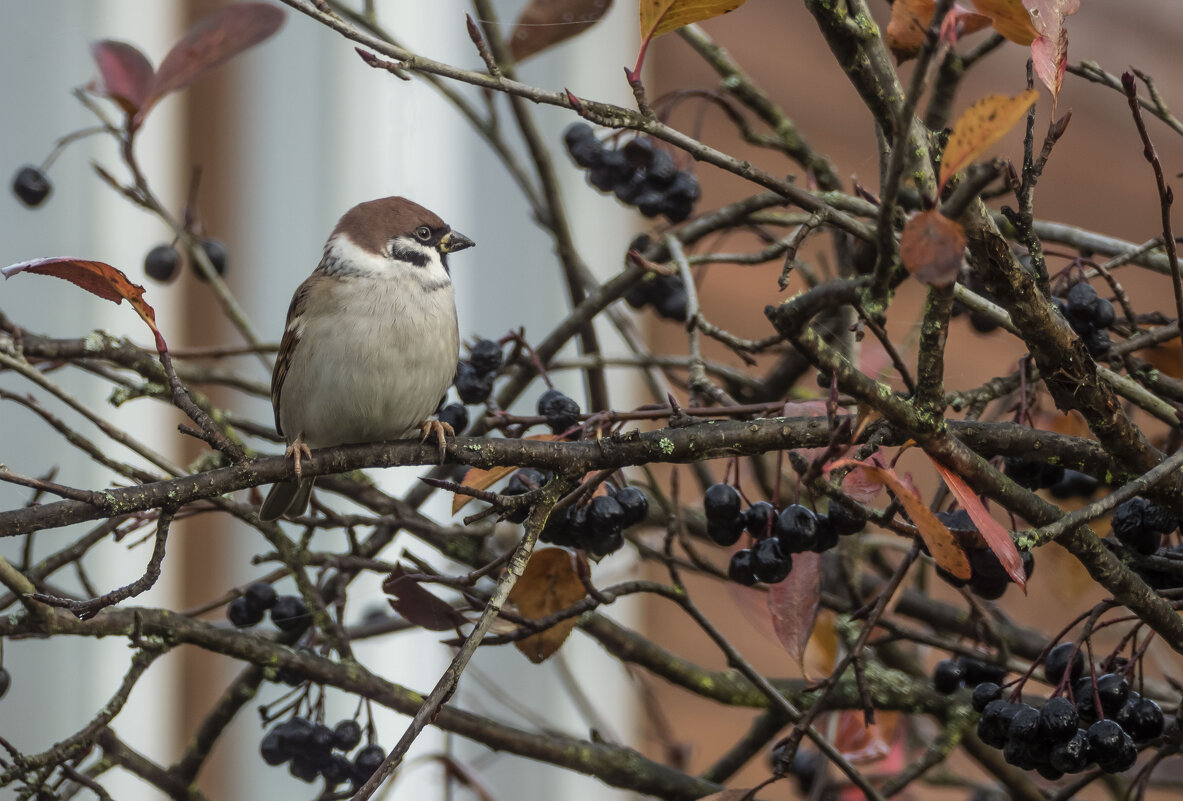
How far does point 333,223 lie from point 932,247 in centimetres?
379

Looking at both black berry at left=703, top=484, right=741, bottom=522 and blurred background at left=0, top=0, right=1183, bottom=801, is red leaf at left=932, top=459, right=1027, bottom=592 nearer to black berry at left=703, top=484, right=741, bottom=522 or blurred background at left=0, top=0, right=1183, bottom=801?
black berry at left=703, top=484, right=741, bottom=522

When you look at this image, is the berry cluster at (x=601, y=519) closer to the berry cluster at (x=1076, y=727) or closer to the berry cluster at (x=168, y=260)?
the berry cluster at (x=1076, y=727)

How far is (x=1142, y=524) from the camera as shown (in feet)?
5.21

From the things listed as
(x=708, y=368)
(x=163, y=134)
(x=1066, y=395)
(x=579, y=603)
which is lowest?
(x=579, y=603)

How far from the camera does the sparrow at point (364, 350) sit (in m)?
2.30

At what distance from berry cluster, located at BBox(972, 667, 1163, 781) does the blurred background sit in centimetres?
265

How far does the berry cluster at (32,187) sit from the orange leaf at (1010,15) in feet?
6.62

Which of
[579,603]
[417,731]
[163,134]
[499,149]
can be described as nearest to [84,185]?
[163,134]

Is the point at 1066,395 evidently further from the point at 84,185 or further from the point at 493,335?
the point at 84,185

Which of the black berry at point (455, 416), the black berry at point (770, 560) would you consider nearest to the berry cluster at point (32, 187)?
the black berry at point (455, 416)

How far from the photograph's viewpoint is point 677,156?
244 centimetres

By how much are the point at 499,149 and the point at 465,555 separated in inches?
34.3

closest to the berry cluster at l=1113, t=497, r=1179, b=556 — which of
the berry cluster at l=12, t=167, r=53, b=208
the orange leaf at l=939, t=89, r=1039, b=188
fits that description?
the orange leaf at l=939, t=89, r=1039, b=188

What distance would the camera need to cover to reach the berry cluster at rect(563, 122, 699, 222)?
2.32 metres
